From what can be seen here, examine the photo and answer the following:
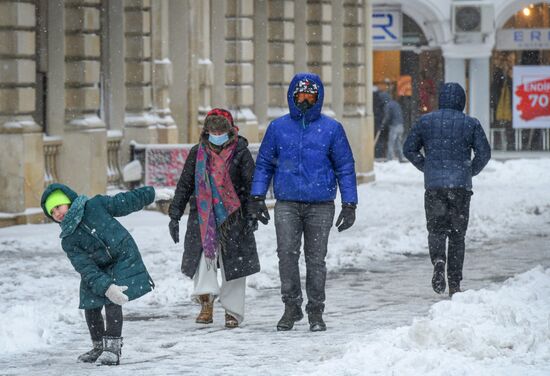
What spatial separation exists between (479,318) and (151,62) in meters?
15.8

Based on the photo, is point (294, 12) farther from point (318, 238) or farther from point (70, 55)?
point (318, 238)

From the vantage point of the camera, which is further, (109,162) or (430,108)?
(430,108)

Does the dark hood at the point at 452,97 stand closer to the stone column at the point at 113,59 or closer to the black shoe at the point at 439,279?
the black shoe at the point at 439,279

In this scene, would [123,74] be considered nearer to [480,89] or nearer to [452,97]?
[452,97]

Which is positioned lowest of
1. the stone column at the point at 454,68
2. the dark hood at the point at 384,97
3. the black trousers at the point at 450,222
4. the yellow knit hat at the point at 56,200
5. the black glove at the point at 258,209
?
the black trousers at the point at 450,222

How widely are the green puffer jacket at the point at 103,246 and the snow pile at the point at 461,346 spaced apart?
1.33 metres

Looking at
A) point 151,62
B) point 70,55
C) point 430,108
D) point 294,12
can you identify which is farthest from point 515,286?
point 430,108

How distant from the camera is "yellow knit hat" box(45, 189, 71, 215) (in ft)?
31.8

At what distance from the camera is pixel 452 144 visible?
Result: 44.4 ft

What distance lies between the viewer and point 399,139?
39.3m

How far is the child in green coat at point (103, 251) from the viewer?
32.0ft

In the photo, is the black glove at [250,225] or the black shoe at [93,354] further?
the black glove at [250,225]

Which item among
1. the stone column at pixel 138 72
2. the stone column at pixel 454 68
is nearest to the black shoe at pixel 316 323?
the stone column at pixel 138 72

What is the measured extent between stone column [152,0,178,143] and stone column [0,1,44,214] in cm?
409
